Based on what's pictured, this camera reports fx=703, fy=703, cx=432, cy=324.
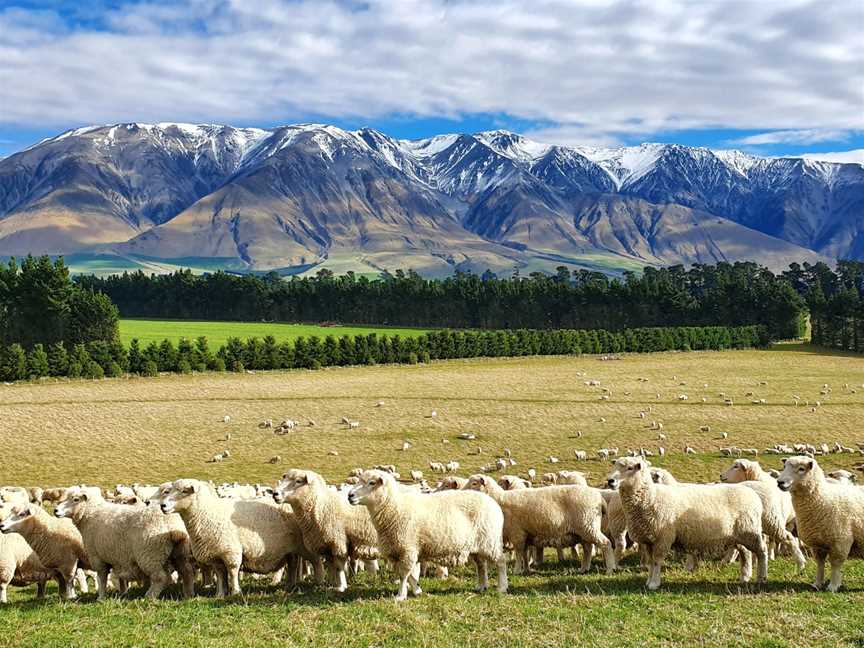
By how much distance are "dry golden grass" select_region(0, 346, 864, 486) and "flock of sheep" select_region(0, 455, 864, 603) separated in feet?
48.0

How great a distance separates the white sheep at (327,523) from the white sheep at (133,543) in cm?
244

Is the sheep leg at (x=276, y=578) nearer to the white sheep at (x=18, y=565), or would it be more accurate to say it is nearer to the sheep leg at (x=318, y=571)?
the sheep leg at (x=318, y=571)

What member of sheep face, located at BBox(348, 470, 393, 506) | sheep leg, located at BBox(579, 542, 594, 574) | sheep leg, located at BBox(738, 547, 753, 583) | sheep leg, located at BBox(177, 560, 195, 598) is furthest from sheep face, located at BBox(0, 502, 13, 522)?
sheep leg, located at BBox(738, 547, 753, 583)

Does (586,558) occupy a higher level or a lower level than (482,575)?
lower

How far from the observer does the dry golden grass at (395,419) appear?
110ft

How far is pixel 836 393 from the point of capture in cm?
5653

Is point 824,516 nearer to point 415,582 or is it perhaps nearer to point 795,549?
point 795,549

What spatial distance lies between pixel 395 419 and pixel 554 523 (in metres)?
30.5

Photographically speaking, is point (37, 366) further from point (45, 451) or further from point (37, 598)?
point (37, 598)

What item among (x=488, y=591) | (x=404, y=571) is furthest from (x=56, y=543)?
(x=488, y=591)

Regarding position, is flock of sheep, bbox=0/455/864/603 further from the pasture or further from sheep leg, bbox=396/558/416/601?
the pasture

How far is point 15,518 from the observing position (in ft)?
47.1

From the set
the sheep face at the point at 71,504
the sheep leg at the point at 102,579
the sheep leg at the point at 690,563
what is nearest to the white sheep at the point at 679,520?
→ the sheep leg at the point at 690,563

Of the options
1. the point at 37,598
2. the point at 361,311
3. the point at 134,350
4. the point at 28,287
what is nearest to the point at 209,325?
the point at 361,311
